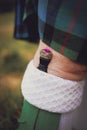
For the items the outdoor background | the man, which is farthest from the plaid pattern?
the outdoor background

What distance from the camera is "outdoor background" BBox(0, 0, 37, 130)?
1132mm

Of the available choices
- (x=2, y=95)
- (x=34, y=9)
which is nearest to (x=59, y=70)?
(x=34, y=9)

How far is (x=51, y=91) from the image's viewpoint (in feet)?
2.10

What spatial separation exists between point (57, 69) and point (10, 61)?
607 millimetres

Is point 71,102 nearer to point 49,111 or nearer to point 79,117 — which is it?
point 49,111

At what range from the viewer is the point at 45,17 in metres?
0.62

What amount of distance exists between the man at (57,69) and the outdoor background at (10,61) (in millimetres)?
440

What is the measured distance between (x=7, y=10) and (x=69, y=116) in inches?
26.8

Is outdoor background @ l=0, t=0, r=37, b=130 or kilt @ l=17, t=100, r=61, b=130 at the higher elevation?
kilt @ l=17, t=100, r=61, b=130

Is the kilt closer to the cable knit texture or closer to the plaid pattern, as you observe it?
the cable knit texture

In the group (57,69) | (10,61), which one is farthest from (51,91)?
(10,61)

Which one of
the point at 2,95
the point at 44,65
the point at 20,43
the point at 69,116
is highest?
the point at 44,65

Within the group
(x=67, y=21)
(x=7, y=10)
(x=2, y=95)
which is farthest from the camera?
(x=7, y=10)

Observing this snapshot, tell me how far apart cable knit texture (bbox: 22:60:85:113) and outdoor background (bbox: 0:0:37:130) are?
1.50 ft
